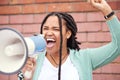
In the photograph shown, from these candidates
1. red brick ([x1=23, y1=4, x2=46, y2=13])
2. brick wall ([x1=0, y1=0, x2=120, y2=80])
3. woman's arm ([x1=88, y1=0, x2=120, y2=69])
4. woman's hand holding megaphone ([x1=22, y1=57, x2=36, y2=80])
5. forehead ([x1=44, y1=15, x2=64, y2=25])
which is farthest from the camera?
red brick ([x1=23, y1=4, x2=46, y2=13])

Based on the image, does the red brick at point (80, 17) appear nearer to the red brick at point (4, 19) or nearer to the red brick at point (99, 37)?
the red brick at point (99, 37)

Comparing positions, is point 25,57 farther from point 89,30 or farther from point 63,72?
point 89,30

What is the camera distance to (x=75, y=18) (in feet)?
8.54

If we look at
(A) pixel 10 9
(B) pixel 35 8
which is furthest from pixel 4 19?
(B) pixel 35 8

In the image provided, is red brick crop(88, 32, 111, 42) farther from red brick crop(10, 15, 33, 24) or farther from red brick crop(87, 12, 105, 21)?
red brick crop(10, 15, 33, 24)

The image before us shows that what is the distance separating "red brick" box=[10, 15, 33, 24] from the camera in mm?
2730

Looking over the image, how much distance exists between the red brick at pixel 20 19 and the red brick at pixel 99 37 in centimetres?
51

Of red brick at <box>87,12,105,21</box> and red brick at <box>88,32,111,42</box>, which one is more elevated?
red brick at <box>87,12,105,21</box>

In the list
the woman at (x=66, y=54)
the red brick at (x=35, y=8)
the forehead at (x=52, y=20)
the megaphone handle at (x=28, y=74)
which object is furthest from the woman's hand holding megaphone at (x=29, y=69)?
the red brick at (x=35, y=8)

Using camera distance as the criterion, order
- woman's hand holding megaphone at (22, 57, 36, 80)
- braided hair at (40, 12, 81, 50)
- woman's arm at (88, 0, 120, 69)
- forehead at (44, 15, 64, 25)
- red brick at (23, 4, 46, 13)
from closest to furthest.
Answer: woman's hand holding megaphone at (22, 57, 36, 80), woman's arm at (88, 0, 120, 69), forehead at (44, 15, 64, 25), braided hair at (40, 12, 81, 50), red brick at (23, 4, 46, 13)

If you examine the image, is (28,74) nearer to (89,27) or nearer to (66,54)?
(66,54)

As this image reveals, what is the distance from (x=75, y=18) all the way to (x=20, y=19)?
466 millimetres

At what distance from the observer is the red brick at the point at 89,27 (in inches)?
100

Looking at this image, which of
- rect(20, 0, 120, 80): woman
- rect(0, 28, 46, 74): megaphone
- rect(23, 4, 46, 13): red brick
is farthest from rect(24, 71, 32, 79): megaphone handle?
rect(23, 4, 46, 13): red brick
